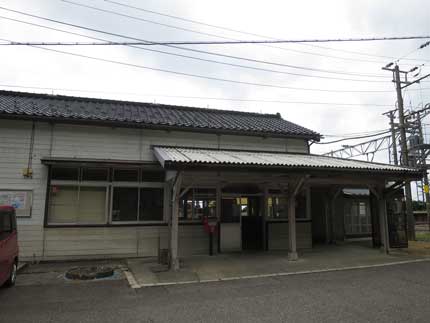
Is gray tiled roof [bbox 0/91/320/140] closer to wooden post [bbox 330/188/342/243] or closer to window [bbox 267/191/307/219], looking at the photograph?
window [bbox 267/191/307/219]

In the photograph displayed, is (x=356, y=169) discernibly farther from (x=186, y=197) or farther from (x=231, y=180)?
(x=186, y=197)

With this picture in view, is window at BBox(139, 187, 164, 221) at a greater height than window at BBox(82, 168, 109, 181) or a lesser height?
lesser

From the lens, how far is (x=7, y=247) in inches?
230

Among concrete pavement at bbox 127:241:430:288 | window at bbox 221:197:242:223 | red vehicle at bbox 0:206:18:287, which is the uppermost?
window at bbox 221:197:242:223

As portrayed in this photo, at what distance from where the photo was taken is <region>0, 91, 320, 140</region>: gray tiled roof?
960 centimetres

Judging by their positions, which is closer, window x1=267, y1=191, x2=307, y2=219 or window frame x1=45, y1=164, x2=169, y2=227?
window frame x1=45, y1=164, x2=169, y2=227

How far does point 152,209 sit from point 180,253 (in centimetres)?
169

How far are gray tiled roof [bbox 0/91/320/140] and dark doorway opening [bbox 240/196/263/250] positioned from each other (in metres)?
2.71

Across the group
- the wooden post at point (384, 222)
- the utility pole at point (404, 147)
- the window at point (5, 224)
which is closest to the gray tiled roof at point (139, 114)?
the wooden post at point (384, 222)

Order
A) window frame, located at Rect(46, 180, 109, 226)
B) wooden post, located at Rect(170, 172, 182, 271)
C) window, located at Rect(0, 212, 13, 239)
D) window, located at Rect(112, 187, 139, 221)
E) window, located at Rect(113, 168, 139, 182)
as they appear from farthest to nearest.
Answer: window, located at Rect(113, 168, 139, 182) → window, located at Rect(112, 187, 139, 221) → window frame, located at Rect(46, 180, 109, 226) → wooden post, located at Rect(170, 172, 182, 271) → window, located at Rect(0, 212, 13, 239)

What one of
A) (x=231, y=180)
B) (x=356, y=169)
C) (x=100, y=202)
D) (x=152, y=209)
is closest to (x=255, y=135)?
(x=231, y=180)

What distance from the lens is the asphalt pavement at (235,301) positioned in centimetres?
472

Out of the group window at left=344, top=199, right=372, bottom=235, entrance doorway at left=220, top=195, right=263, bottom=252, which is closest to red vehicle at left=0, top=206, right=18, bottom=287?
entrance doorway at left=220, top=195, right=263, bottom=252

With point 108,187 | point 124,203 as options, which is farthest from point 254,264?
point 108,187
